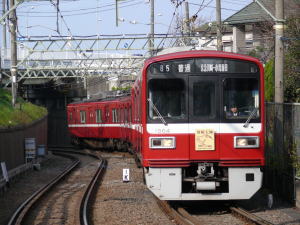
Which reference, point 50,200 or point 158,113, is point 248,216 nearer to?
point 158,113

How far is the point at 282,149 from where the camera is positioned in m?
11.9

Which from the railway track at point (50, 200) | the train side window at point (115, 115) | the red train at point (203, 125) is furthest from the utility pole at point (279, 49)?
the train side window at point (115, 115)

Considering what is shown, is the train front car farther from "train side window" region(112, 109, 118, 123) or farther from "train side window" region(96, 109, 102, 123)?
"train side window" region(96, 109, 102, 123)

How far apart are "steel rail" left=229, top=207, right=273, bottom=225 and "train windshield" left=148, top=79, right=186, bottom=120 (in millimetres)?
1842

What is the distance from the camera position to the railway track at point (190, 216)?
9.27 meters

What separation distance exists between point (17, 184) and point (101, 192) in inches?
142

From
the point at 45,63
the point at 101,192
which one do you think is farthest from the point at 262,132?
the point at 45,63

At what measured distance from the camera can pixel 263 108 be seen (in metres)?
10.5

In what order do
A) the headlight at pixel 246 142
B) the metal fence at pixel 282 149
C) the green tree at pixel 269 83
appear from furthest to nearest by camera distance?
the green tree at pixel 269 83 < the metal fence at pixel 282 149 < the headlight at pixel 246 142

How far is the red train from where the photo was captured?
1034 centimetres

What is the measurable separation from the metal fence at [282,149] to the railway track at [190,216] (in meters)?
1.27

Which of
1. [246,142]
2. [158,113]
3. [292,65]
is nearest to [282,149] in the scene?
[246,142]

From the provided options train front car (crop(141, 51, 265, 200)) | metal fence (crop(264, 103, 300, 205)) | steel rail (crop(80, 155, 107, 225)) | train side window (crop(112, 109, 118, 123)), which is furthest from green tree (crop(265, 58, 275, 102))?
train side window (crop(112, 109, 118, 123))

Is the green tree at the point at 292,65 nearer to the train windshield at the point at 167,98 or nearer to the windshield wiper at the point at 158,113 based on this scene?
the train windshield at the point at 167,98
